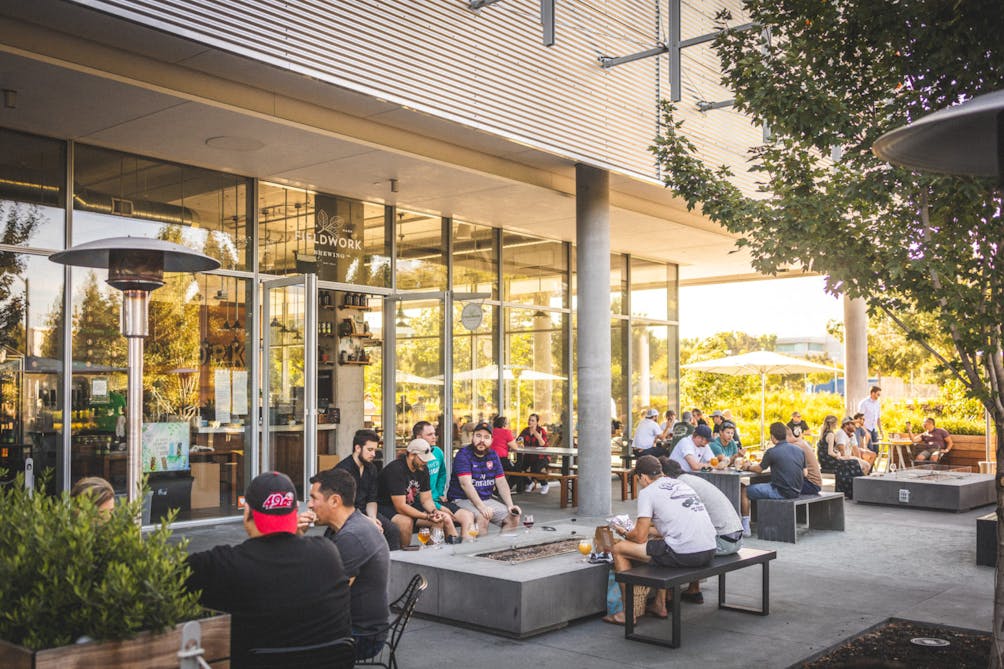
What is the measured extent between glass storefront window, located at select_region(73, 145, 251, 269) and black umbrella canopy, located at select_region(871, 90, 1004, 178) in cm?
929

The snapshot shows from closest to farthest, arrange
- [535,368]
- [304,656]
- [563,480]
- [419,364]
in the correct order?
1. [304,656]
2. [563,480]
3. [419,364]
4. [535,368]

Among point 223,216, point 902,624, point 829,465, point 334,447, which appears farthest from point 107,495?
point 829,465

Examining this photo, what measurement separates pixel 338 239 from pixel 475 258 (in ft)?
10.1

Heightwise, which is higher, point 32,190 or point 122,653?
point 32,190

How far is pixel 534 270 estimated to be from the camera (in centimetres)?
1723

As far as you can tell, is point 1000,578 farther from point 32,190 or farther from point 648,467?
point 32,190

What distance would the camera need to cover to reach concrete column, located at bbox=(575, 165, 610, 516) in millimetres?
12773

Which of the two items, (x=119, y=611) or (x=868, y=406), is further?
(x=868, y=406)

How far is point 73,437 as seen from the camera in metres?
10.2

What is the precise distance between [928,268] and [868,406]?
48.3ft

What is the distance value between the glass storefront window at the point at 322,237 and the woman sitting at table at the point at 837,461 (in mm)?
7828

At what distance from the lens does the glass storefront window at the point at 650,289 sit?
20305mm

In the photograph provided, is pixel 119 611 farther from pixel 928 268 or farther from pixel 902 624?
pixel 902 624

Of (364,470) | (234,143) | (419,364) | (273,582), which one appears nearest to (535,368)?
(419,364)
